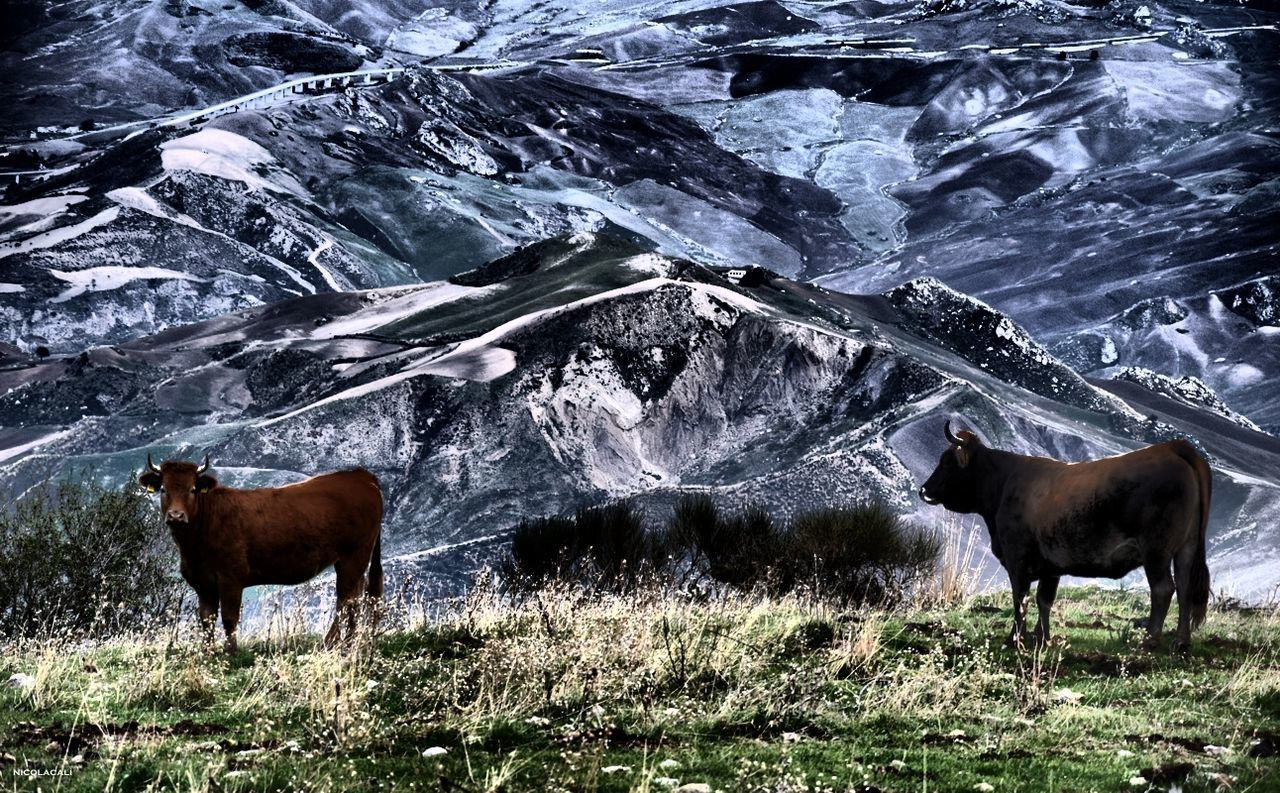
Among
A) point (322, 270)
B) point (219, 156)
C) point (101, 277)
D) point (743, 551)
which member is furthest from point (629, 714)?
point (219, 156)

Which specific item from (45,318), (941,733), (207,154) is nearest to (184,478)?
(941,733)

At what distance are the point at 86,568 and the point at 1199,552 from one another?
10.8 m

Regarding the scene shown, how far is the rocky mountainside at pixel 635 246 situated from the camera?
94.8ft

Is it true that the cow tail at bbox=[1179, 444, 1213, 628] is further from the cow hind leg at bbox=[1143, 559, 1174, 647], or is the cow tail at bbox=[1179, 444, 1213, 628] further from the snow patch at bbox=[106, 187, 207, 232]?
the snow patch at bbox=[106, 187, 207, 232]

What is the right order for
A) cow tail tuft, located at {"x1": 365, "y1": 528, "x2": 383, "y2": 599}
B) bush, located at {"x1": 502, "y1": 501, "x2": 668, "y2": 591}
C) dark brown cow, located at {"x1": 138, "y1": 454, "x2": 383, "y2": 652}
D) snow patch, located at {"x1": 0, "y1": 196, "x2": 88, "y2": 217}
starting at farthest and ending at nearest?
snow patch, located at {"x1": 0, "y1": 196, "x2": 88, "y2": 217} → bush, located at {"x1": 502, "y1": 501, "x2": 668, "y2": 591} → cow tail tuft, located at {"x1": 365, "y1": 528, "x2": 383, "y2": 599} → dark brown cow, located at {"x1": 138, "y1": 454, "x2": 383, "y2": 652}

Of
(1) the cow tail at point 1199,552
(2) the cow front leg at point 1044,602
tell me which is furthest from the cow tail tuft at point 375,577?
(1) the cow tail at point 1199,552

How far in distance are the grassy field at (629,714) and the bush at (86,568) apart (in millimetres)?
3361

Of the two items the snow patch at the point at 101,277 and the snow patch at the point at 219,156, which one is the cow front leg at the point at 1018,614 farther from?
the snow patch at the point at 219,156

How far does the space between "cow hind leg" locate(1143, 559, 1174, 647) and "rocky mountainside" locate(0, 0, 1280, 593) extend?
1593 cm

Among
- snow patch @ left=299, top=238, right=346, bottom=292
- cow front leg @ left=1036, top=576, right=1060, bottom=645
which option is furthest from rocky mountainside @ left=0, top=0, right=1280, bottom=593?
cow front leg @ left=1036, top=576, right=1060, bottom=645

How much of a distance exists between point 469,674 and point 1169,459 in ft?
19.7

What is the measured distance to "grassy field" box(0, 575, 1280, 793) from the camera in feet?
21.3

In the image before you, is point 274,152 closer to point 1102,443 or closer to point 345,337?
point 345,337

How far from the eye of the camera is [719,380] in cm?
3036
